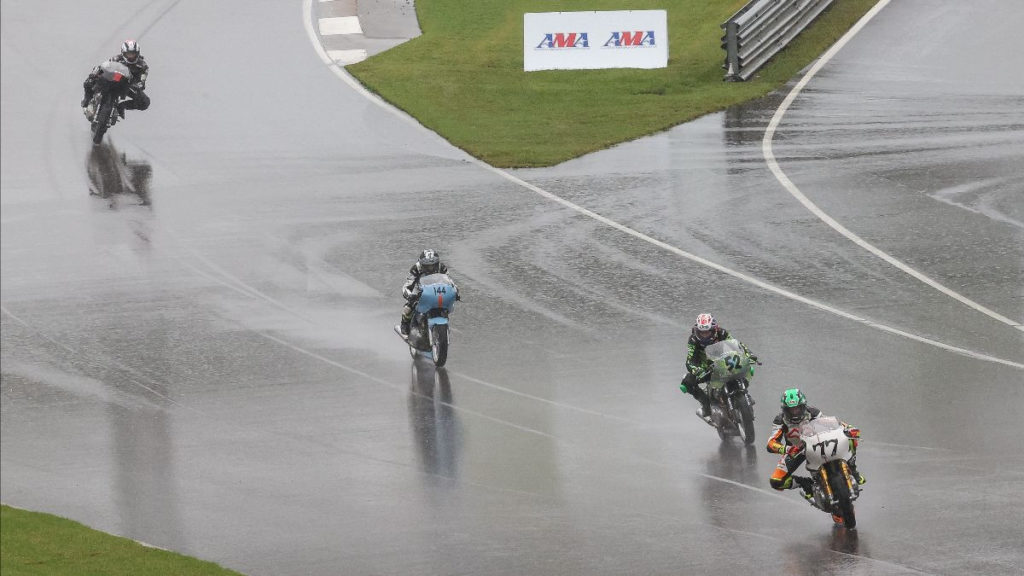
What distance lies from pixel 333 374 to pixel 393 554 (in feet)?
18.9

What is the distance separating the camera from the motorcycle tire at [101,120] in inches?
1182

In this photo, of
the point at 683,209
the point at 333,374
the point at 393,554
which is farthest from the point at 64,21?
the point at 393,554

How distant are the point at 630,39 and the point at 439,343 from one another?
18.0 meters

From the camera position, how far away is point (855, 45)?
37.0 metres

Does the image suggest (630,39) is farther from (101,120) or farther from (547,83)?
(101,120)

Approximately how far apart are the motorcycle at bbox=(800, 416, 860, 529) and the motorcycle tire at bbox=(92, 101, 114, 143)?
19843 millimetres

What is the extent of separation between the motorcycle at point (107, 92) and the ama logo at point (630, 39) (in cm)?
1142

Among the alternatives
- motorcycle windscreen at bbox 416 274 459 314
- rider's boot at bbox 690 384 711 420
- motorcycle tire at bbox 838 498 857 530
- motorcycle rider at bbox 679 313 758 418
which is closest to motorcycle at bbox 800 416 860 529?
motorcycle tire at bbox 838 498 857 530

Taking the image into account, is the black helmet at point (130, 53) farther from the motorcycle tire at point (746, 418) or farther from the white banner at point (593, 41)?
the motorcycle tire at point (746, 418)

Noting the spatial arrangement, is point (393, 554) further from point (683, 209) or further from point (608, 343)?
point (683, 209)

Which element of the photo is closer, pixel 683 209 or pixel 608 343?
pixel 608 343

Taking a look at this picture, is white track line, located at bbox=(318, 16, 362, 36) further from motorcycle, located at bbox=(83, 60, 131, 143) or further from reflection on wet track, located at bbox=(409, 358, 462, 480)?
reflection on wet track, located at bbox=(409, 358, 462, 480)

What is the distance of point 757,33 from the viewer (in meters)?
35.5

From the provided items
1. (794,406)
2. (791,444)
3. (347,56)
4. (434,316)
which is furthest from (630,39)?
(794,406)
